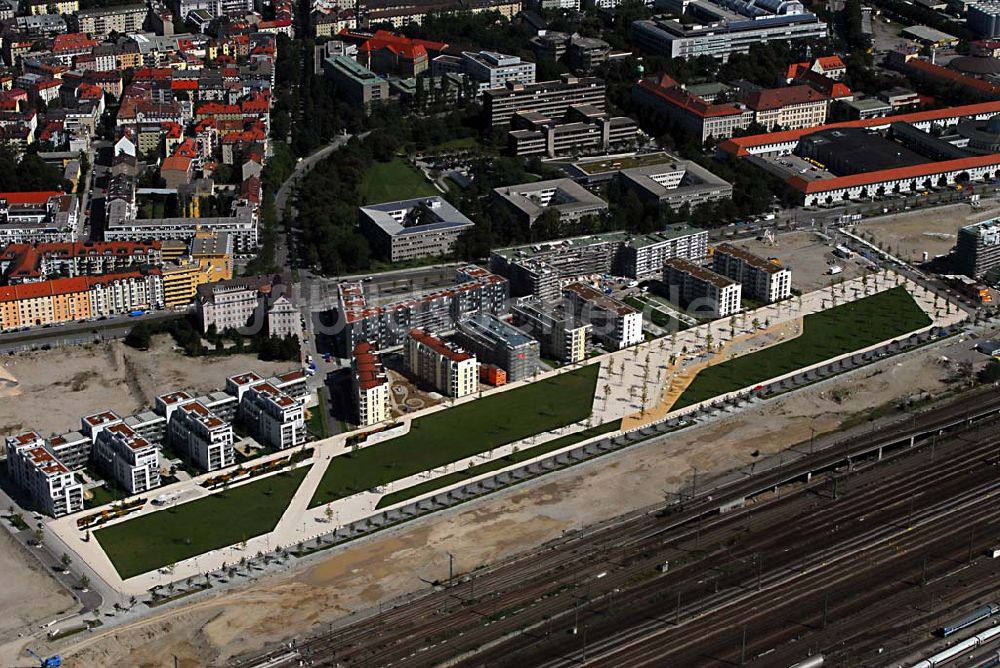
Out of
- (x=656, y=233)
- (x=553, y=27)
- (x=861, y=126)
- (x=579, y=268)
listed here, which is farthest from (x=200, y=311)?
(x=553, y=27)

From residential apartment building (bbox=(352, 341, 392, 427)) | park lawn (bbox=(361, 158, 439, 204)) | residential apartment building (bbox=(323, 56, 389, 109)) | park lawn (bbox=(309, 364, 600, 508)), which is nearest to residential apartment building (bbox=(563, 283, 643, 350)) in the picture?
park lawn (bbox=(309, 364, 600, 508))

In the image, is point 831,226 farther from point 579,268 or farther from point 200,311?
point 200,311

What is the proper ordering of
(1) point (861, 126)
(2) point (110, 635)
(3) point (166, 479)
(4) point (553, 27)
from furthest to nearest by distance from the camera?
1. (4) point (553, 27)
2. (1) point (861, 126)
3. (3) point (166, 479)
4. (2) point (110, 635)

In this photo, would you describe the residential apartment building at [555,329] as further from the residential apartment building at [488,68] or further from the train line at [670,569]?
the residential apartment building at [488,68]

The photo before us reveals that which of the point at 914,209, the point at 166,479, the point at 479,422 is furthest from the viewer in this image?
the point at 914,209

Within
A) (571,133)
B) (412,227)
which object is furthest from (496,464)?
(571,133)

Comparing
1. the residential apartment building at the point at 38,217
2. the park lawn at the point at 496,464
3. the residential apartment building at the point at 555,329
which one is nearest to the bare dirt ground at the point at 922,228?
the residential apartment building at the point at 555,329

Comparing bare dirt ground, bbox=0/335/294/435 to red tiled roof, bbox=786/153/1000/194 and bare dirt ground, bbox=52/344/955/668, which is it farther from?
red tiled roof, bbox=786/153/1000/194
